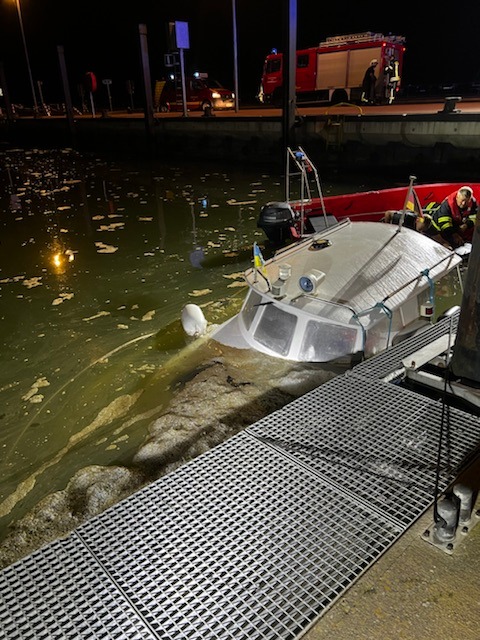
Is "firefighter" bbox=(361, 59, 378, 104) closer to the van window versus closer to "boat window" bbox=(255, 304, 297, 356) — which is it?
the van window

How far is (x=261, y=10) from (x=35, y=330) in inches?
1941

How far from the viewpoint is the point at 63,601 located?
2.69m

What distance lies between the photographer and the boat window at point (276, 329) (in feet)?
21.5

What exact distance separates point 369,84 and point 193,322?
23006 mm

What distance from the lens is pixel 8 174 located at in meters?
28.5

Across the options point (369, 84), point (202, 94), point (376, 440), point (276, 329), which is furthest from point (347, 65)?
point (376, 440)

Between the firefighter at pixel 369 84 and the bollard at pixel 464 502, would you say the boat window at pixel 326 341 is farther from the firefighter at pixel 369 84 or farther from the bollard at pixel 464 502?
the firefighter at pixel 369 84

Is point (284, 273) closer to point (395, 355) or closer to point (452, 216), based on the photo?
point (395, 355)

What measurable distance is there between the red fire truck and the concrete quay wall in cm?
471

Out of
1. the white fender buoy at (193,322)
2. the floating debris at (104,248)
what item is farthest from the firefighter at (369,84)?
the white fender buoy at (193,322)

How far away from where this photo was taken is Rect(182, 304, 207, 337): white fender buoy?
332 inches

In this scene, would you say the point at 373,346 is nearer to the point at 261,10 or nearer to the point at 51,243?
the point at 51,243

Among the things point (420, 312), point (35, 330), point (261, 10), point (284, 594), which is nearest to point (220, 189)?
point (35, 330)

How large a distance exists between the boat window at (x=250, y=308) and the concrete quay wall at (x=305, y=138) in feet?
53.1
